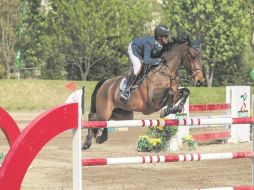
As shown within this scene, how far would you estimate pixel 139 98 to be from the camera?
32.1 ft

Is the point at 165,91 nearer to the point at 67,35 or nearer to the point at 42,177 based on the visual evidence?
the point at 42,177

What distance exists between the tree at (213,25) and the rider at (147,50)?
37208 mm

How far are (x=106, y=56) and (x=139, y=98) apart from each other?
119 ft

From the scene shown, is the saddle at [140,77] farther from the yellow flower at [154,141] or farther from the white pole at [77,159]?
the white pole at [77,159]

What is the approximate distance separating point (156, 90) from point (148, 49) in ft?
2.04

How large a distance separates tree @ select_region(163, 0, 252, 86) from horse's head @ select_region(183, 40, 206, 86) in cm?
3735

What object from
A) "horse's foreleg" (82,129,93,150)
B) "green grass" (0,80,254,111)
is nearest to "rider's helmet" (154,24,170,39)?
"horse's foreleg" (82,129,93,150)

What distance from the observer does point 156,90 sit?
31.6ft

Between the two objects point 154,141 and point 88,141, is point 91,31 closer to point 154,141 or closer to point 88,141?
point 154,141

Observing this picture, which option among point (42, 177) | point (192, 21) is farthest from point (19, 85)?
point (42, 177)

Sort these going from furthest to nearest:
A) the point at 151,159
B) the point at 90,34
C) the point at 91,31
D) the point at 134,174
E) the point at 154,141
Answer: the point at 90,34, the point at 91,31, the point at 154,141, the point at 134,174, the point at 151,159

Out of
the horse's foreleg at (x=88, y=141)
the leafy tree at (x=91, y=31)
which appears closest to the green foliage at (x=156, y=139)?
the horse's foreleg at (x=88, y=141)

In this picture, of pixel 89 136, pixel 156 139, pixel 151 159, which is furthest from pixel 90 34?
pixel 151 159

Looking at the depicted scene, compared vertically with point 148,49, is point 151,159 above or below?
below
